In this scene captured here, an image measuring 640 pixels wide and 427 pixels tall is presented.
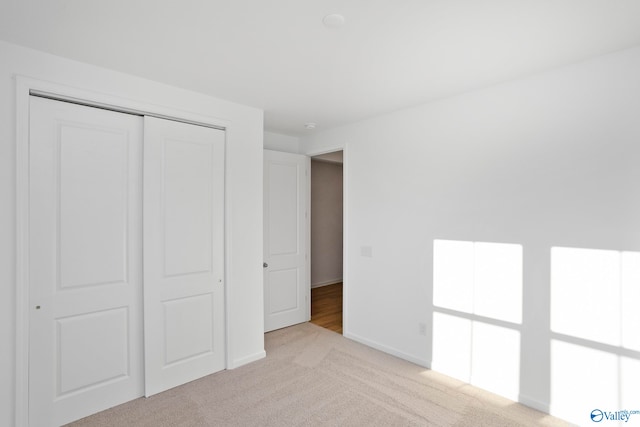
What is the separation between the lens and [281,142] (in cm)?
447

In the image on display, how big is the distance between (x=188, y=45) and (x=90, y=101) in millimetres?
928

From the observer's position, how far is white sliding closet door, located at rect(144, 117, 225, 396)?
8.79ft

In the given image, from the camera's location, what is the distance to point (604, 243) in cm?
219

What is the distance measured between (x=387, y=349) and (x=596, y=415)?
5.73 feet

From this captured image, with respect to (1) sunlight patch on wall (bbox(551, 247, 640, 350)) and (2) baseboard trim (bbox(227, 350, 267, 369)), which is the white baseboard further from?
(1) sunlight patch on wall (bbox(551, 247, 640, 350))

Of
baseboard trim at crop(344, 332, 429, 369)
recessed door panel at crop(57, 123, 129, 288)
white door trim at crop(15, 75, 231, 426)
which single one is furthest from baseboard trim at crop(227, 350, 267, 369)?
white door trim at crop(15, 75, 231, 426)

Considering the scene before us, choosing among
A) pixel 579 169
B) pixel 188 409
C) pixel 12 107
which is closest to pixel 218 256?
pixel 188 409

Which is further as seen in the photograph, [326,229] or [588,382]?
[326,229]

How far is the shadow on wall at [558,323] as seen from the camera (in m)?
2.13

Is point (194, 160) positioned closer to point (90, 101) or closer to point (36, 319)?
point (90, 101)

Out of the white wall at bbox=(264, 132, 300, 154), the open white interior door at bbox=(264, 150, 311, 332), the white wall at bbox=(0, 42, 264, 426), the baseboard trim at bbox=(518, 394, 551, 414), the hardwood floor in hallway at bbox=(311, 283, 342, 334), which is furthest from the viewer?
the hardwood floor in hallway at bbox=(311, 283, 342, 334)

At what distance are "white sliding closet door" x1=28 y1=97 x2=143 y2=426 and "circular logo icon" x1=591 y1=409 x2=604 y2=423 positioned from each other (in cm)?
341

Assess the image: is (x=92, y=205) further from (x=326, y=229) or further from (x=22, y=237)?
(x=326, y=229)

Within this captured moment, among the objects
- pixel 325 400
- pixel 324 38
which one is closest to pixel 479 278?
pixel 325 400
